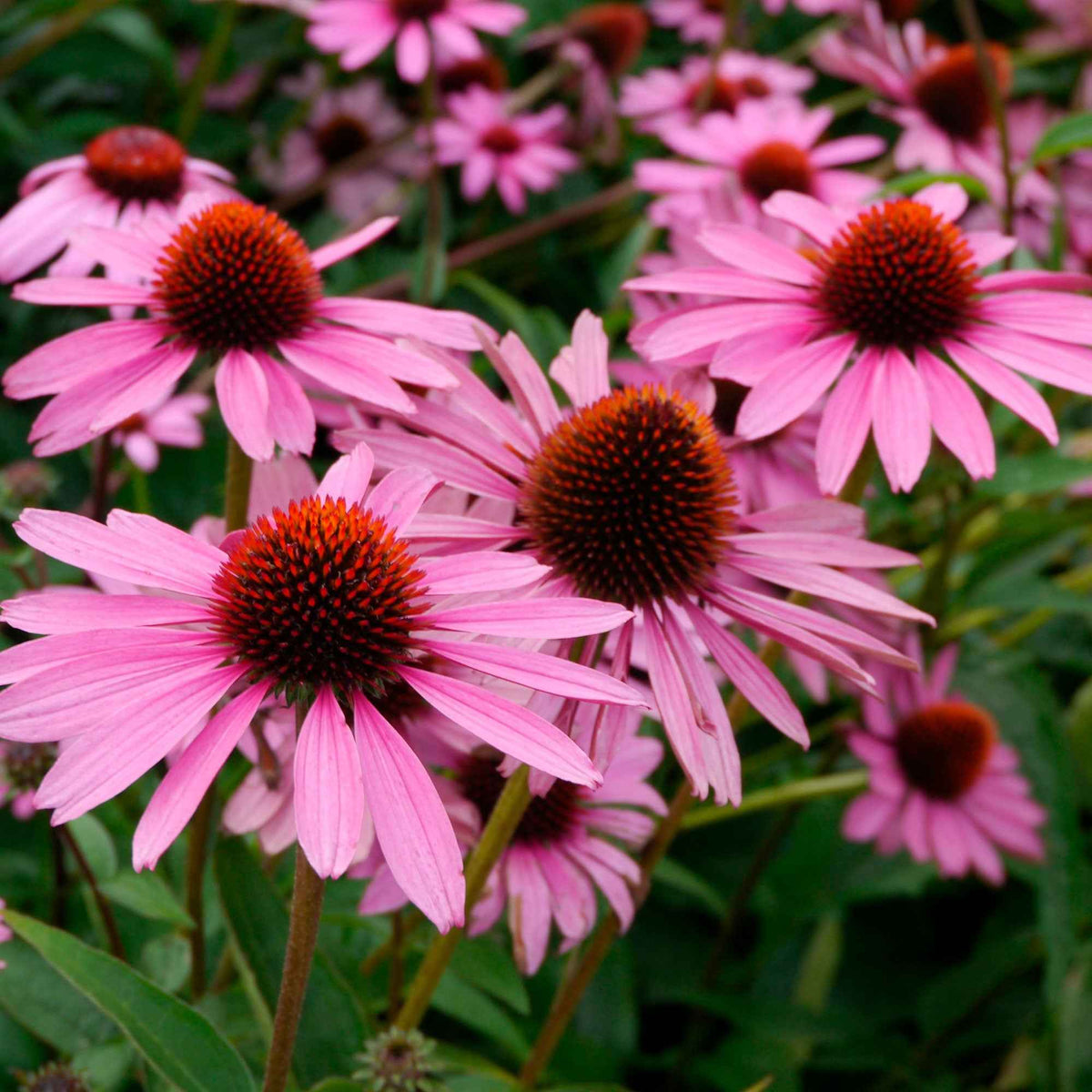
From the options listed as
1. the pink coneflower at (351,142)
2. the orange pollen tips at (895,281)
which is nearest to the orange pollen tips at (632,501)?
the orange pollen tips at (895,281)

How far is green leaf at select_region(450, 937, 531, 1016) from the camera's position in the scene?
3.31ft

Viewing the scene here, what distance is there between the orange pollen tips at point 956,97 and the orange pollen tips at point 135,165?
1226 millimetres

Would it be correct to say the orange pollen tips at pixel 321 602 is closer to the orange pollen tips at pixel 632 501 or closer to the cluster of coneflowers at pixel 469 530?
the cluster of coneflowers at pixel 469 530

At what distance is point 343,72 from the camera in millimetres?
2572

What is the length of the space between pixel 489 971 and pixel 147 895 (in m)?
0.29

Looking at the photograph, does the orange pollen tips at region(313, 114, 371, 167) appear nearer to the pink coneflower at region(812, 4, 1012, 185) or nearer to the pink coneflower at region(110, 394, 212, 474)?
the pink coneflower at region(812, 4, 1012, 185)

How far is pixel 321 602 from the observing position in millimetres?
712

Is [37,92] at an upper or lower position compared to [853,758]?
upper

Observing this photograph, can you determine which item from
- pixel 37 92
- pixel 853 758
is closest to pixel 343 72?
pixel 37 92

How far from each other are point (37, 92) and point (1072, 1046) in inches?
95.1

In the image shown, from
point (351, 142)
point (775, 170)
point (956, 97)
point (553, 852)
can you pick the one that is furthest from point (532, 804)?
point (351, 142)

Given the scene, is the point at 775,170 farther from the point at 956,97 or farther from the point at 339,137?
the point at 339,137

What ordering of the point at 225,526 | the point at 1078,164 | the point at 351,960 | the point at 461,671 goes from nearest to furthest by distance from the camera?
the point at 461,671 < the point at 225,526 < the point at 351,960 < the point at 1078,164

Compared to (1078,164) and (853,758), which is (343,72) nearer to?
(1078,164)
